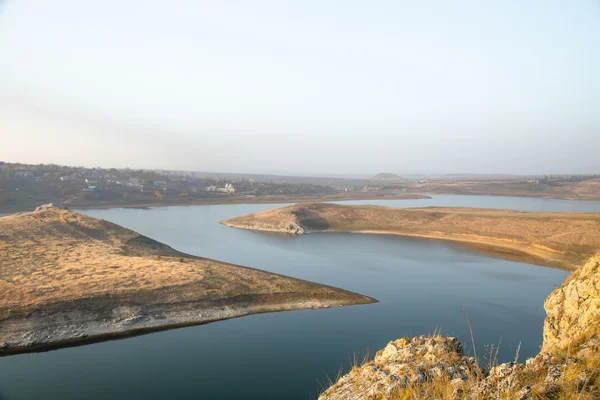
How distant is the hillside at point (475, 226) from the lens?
41906 mm

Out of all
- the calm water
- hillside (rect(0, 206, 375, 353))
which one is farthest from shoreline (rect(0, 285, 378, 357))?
the calm water

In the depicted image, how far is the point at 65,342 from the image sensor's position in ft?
58.8

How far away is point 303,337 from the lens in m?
19.2

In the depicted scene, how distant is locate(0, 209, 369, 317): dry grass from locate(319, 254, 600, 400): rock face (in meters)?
17.9

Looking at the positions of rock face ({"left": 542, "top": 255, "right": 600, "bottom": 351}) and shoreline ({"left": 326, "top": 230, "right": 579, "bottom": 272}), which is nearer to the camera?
rock face ({"left": 542, "top": 255, "right": 600, "bottom": 351})

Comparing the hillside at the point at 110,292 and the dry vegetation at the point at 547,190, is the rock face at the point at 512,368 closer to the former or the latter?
the hillside at the point at 110,292

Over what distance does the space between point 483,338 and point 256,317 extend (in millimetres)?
12607

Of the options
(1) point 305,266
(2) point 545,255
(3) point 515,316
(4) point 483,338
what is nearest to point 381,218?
(2) point 545,255

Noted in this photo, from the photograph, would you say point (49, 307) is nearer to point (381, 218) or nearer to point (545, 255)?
point (545, 255)

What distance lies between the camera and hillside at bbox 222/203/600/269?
41906 mm

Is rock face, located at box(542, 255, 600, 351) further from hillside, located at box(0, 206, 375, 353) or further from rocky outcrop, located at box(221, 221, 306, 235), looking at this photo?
rocky outcrop, located at box(221, 221, 306, 235)

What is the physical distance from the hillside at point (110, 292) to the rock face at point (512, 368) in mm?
15972

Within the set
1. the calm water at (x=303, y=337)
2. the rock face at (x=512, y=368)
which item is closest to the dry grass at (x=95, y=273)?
the calm water at (x=303, y=337)

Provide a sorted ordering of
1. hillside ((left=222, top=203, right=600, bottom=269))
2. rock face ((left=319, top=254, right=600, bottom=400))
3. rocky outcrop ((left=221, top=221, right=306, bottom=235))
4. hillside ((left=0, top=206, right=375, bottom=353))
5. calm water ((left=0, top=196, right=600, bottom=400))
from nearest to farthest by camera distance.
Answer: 1. rock face ((left=319, top=254, right=600, bottom=400))
2. calm water ((left=0, top=196, right=600, bottom=400))
3. hillside ((left=0, top=206, right=375, bottom=353))
4. hillside ((left=222, top=203, right=600, bottom=269))
5. rocky outcrop ((left=221, top=221, right=306, bottom=235))
